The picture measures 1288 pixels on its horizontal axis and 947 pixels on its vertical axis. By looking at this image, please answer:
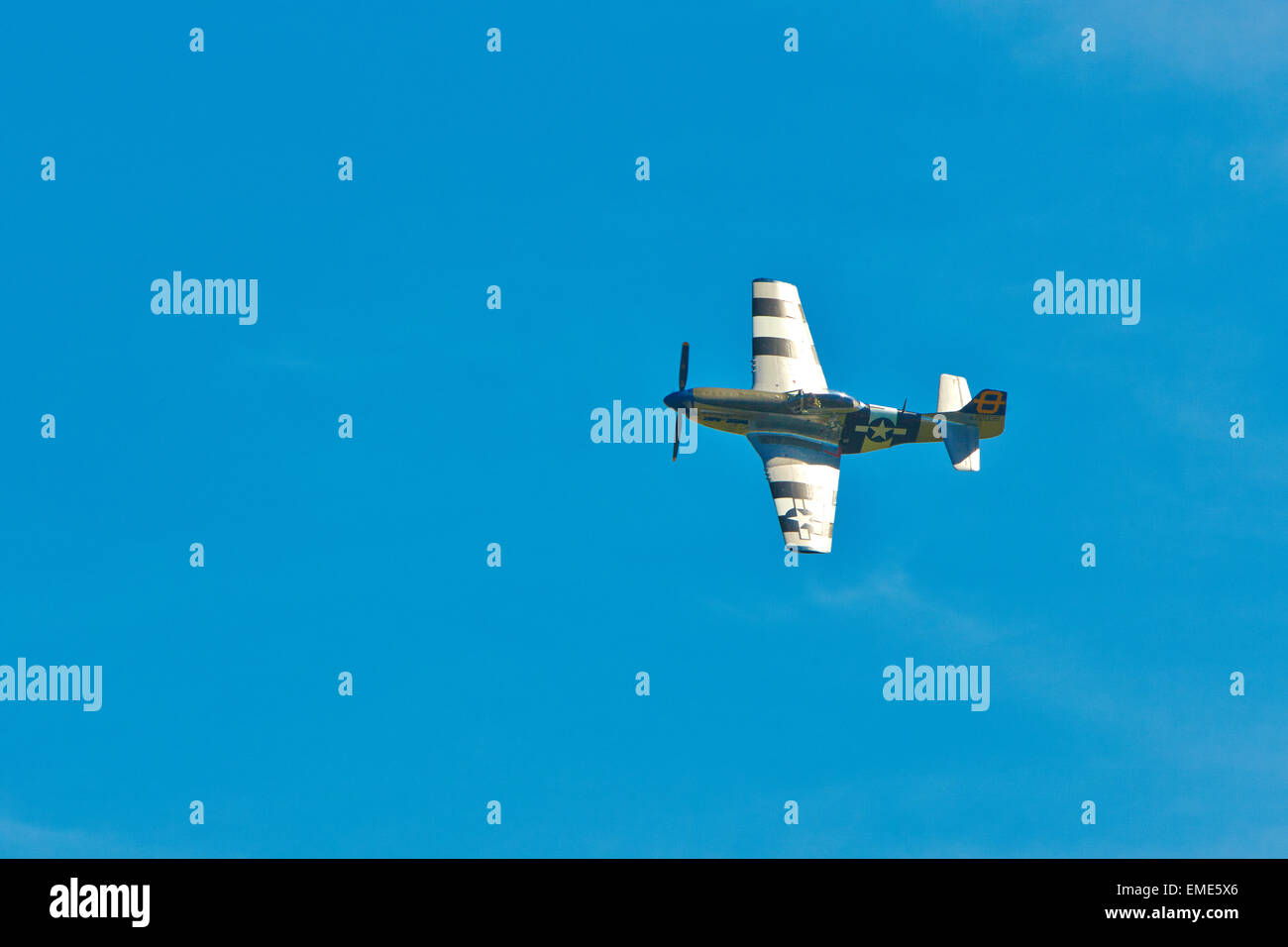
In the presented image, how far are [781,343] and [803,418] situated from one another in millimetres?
5600

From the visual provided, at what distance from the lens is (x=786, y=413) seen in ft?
319

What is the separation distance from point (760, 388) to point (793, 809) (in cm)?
2857

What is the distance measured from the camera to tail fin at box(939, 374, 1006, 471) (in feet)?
326

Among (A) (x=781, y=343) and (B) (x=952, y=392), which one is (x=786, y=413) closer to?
(A) (x=781, y=343)

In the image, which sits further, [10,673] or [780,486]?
[780,486]

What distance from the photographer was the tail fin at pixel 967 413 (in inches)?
3915

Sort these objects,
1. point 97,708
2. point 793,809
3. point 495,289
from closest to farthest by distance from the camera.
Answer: point 793,809
point 97,708
point 495,289

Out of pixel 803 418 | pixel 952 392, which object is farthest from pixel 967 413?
pixel 803 418

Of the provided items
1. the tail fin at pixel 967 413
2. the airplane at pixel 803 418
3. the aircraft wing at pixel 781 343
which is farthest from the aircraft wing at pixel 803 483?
the tail fin at pixel 967 413
